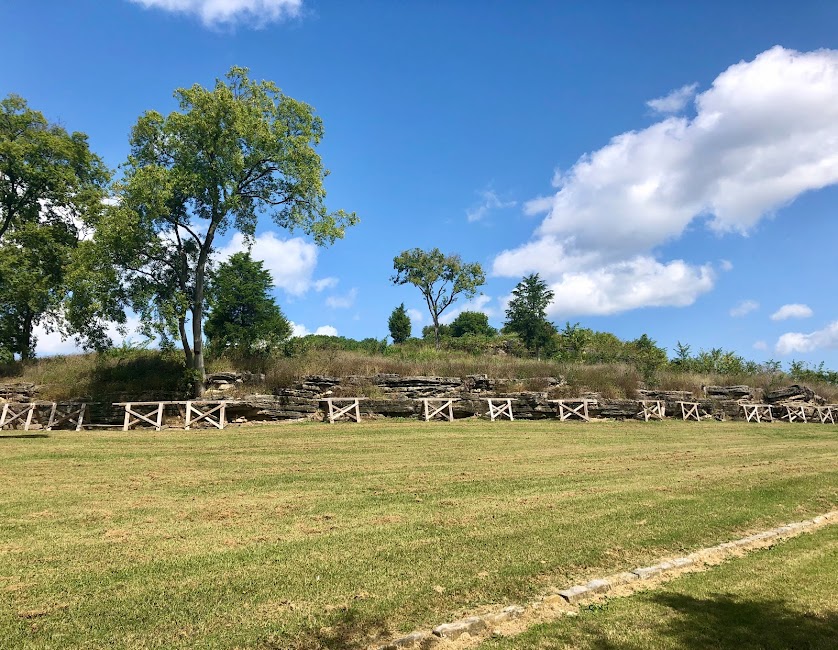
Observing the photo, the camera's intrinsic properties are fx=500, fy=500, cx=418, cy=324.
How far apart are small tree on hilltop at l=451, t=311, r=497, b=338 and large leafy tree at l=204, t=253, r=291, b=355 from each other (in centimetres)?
4408

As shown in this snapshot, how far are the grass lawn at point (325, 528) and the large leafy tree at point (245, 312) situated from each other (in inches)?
624

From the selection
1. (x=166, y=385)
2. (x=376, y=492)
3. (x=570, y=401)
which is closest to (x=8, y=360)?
(x=166, y=385)

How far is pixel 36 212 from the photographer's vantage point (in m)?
27.6

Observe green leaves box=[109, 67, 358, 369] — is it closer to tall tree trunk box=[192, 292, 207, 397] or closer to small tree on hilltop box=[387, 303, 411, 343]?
tall tree trunk box=[192, 292, 207, 397]

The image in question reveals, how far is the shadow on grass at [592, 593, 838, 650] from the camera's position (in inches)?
155

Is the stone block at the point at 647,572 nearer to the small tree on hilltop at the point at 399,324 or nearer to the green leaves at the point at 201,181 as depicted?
the green leaves at the point at 201,181

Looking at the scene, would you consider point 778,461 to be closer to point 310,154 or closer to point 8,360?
point 310,154

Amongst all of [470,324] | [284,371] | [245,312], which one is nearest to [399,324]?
[470,324]

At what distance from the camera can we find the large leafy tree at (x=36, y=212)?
25438mm

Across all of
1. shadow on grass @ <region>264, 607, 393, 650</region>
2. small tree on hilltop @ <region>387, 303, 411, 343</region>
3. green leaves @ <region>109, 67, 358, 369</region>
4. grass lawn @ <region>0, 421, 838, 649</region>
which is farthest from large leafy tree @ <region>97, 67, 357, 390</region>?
small tree on hilltop @ <region>387, 303, 411, 343</region>

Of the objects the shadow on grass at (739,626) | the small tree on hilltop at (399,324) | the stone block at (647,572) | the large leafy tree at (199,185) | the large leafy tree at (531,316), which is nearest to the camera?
the shadow on grass at (739,626)

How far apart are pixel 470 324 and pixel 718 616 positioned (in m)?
76.7

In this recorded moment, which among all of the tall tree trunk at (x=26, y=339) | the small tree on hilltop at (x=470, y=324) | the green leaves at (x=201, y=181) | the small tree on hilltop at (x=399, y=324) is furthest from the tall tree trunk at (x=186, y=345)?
the small tree on hilltop at (x=470, y=324)

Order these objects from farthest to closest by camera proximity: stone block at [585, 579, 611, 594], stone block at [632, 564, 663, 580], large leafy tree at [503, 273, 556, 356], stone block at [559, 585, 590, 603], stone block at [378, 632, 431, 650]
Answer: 1. large leafy tree at [503, 273, 556, 356]
2. stone block at [632, 564, 663, 580]
3. stone block at [585, 579, 611, 594]
4. stone block at [559, 585, 590, 603]
5. stone block at [378, 632, 431, 650]
